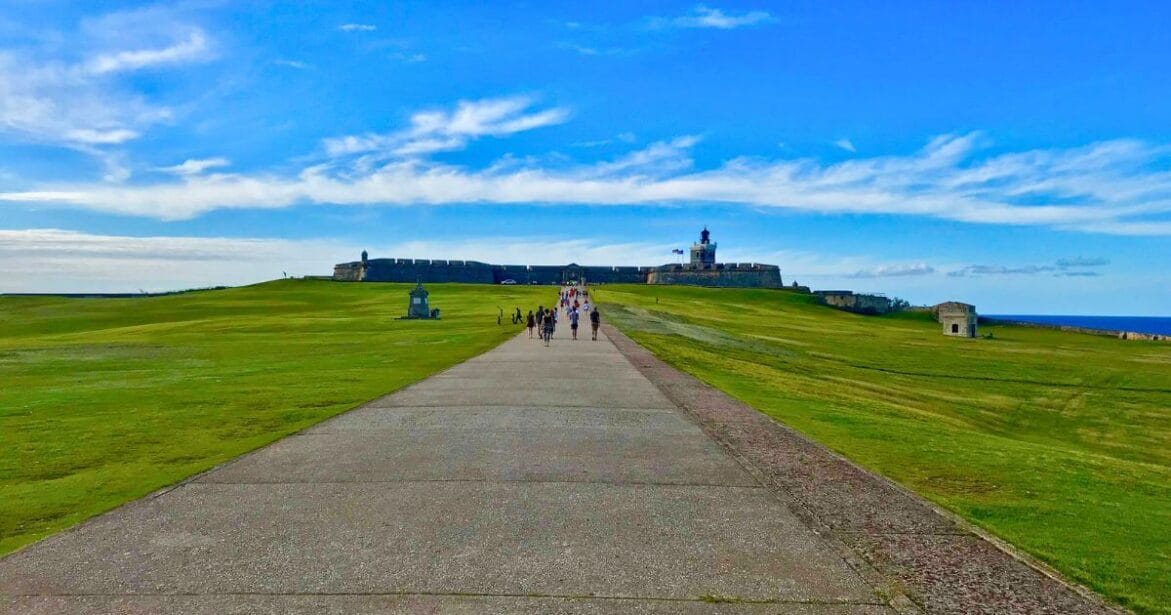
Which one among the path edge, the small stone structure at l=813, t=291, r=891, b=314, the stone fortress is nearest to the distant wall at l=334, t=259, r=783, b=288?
the stone fortress

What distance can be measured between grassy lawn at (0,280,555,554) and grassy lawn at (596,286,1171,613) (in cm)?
937

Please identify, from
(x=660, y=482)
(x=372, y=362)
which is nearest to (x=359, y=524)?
(x=660, y=482)

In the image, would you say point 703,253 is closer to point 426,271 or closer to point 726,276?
point 726,276

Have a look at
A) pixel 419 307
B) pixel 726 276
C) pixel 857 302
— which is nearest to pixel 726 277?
pixel 726 276

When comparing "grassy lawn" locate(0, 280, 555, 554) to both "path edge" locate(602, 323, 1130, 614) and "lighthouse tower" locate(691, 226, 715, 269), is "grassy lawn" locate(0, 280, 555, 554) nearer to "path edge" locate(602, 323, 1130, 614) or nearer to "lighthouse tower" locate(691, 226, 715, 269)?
"path edge" locate(602, 323, 1130, 614)

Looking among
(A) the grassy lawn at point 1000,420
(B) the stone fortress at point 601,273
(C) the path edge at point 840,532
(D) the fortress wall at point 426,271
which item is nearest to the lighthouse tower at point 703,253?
(B) the stone fortress at point 601,273

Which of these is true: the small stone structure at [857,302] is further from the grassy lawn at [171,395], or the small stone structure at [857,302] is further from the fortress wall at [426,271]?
the grassy lawn at [171,395]

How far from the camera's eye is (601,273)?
435 feet

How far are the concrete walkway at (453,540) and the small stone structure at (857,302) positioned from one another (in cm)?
10384

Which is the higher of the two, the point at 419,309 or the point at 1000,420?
the point at 419,309

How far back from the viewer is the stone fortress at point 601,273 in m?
124

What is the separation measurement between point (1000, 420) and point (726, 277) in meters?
108

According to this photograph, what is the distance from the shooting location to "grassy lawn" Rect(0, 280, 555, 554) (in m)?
9.40

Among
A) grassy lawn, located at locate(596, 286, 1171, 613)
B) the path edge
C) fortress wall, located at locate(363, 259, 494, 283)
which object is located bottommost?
grassy lawn, located at locate(596, 286, 1171, 613)
